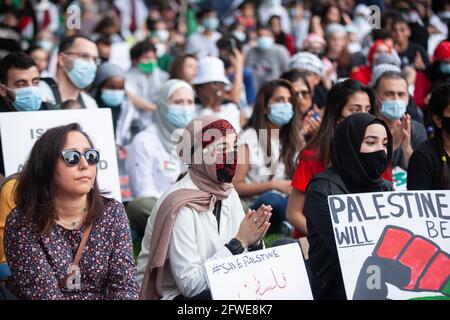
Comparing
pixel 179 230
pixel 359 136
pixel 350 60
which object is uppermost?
pixel 350 60

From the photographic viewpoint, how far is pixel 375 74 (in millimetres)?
10312

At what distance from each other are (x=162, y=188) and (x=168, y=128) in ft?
2.11

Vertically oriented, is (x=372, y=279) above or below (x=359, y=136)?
below

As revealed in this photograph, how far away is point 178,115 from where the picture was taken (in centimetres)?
915

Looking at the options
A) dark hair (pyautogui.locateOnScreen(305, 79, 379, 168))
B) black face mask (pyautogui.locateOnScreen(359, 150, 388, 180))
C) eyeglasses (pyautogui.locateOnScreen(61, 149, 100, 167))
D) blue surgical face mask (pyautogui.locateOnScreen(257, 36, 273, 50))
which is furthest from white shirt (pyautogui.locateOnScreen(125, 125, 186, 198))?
blue surgical face mask (pyautogui.locateOnScreen(257, 36, 273, 50))

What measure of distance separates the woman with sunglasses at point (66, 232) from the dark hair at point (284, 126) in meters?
3.79

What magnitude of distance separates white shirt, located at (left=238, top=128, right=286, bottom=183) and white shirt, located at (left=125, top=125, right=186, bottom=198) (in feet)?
2.23

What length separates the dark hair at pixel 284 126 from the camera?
898cm

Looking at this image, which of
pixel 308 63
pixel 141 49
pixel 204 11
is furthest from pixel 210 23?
pixel 308 63

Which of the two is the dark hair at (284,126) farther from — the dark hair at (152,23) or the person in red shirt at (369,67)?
the dark hair at (152,23)

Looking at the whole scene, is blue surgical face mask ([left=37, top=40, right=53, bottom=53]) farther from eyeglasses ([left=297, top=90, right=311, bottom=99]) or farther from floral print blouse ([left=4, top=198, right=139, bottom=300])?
floral print blouse ([left=4, top=198, right=139, bottom=300])

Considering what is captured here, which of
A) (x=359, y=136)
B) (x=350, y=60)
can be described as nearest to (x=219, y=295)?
(x=359, y=136)

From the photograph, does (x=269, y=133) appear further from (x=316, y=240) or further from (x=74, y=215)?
(x=74, y=215)

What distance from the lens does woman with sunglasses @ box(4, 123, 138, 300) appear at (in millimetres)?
5055
